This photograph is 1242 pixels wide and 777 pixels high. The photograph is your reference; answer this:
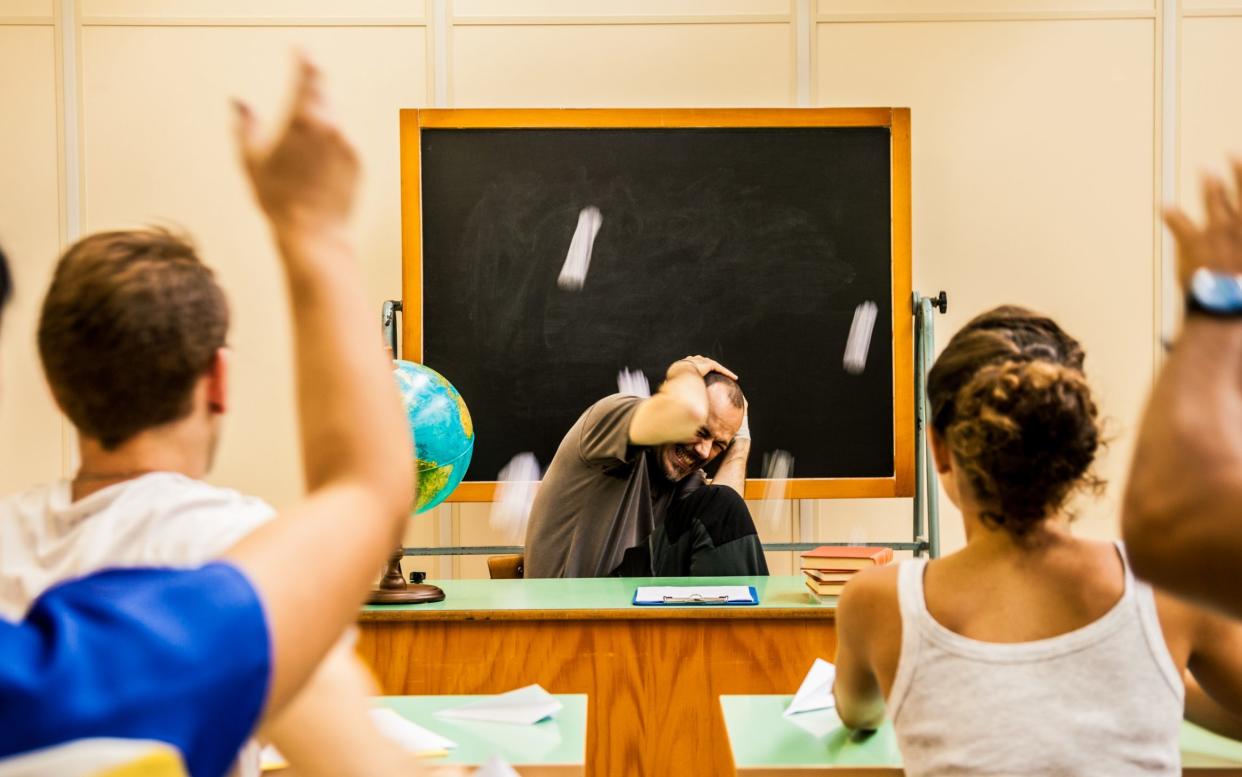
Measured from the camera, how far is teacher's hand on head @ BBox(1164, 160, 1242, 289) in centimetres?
61

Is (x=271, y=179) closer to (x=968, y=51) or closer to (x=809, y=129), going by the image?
(x=809, y=129)

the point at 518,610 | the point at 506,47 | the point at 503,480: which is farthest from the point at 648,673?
the point at 506,47

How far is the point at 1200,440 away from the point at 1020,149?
4130 mm

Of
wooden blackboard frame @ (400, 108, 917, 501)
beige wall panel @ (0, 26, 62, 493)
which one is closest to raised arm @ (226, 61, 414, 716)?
wooden blackboard frame @ (400, 108, 917, 501)

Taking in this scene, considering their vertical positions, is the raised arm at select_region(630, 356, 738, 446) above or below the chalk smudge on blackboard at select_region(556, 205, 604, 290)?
below

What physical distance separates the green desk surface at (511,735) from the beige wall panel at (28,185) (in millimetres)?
3170

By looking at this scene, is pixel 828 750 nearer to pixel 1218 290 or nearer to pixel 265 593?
pixel 1218 290

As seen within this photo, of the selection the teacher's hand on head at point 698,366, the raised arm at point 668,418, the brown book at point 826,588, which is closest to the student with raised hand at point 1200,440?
the brown book at point 826,588

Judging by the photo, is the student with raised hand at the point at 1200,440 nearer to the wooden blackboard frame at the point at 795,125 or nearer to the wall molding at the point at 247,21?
the wooden blackboard frame at the point at 795,125

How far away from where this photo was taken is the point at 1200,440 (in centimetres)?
60

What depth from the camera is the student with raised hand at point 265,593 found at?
0.42m

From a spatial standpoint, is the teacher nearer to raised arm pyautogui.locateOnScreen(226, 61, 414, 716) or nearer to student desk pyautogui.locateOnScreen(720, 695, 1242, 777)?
student desk pyautogui.locateOnScreen(720, 695, 1242, 777)

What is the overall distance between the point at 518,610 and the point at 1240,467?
2096 millimetres

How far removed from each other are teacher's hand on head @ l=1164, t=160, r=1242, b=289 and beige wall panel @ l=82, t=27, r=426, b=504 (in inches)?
156
